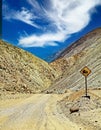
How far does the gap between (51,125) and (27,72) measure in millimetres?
63270

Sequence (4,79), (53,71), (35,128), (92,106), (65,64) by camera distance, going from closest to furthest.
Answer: (35,128), (92,106), (4,79), (53,71), (65,64)

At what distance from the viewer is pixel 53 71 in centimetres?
10062

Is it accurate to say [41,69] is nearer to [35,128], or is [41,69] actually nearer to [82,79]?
[82,79]

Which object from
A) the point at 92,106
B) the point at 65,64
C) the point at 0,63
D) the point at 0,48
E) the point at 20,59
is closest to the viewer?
the point at 92,106

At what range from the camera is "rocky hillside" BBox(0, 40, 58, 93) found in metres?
65.1

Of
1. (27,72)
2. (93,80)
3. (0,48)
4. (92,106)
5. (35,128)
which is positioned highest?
(0,48)

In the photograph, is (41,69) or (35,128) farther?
(41,69)

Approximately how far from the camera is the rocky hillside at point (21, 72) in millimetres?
65062

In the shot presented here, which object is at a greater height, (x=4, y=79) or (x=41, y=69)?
(x=41, y=69)

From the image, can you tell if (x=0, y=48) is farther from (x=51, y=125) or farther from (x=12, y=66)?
(x=51, y=125)

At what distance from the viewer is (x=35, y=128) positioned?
14625 mm

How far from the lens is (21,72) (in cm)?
7588

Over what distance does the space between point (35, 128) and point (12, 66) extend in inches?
2385

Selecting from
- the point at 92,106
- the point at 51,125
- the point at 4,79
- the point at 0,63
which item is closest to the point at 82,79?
the point at 4,79
